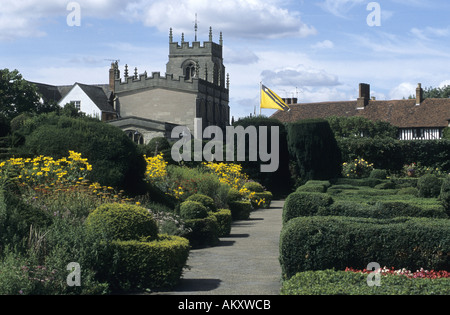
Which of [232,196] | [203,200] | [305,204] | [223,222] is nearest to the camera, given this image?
[305,204]

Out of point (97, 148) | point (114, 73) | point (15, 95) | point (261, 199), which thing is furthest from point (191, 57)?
point (97, 148)

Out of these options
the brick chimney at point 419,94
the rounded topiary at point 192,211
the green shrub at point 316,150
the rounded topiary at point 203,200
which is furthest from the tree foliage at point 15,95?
the rounded topiary at point 192,211

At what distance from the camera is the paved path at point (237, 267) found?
9.45 meters

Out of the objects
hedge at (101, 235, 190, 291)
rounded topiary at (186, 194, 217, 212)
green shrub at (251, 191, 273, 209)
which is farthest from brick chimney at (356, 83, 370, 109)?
hedge at (101, 235, 190, 291)

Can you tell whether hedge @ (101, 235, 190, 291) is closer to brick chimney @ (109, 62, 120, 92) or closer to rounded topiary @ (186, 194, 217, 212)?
rounded topiary @ (186, 194, 217, 212)

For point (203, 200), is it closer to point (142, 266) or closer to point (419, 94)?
point (142, 266)

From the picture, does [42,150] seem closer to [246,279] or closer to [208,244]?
[208,244]

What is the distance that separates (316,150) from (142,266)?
875 inches

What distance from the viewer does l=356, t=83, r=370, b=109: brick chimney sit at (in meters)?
61.9

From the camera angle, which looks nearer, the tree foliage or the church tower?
the tree foliage

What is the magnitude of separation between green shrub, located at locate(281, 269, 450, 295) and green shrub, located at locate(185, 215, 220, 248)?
6.03 m

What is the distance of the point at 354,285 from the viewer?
7652 millimetres

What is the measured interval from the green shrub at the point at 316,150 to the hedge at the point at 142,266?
21819mm
